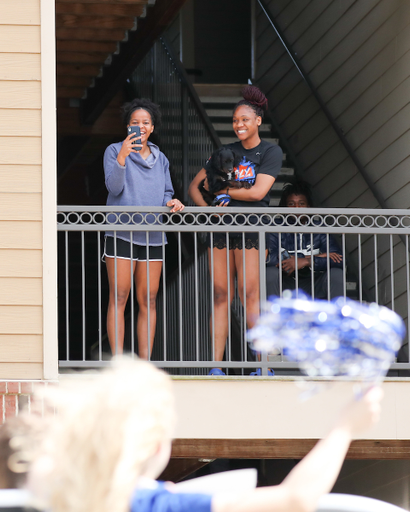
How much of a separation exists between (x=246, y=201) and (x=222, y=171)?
0.29 meters

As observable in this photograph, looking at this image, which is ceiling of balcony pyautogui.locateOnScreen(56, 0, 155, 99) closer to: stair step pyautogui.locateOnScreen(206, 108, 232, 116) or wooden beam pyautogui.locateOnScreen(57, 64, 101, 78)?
wooden beam pyautogui.locateOnScreen(57, 64, 101, 78)

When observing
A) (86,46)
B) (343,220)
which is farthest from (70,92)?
(343,220)

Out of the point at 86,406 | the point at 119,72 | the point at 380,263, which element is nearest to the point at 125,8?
the point at 119,72

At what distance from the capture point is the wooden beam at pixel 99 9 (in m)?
6.61

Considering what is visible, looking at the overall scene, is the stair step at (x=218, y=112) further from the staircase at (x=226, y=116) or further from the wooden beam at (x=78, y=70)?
the wooden beam at (x=78, y=70)

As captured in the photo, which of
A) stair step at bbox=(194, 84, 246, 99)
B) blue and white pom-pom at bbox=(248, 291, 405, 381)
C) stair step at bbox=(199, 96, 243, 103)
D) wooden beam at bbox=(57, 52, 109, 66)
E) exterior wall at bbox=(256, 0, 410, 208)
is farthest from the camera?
stair step at bbox=(194, 84, 246, 99)

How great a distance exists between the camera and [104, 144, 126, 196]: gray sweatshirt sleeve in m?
5.04

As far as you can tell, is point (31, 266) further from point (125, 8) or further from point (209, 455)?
point (125, 8)

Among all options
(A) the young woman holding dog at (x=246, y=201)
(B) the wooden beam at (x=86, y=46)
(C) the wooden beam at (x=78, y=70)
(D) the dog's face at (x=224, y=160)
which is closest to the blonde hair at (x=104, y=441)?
(A) the young woman holding dog at (x=246, y=201)

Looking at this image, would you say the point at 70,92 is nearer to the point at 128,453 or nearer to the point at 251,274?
the point at 251,274

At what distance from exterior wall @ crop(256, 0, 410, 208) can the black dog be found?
2253mm

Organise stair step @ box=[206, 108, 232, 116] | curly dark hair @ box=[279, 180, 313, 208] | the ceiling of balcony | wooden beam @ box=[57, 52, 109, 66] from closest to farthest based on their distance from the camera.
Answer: curly dark hair @ box=[279, 180, 313, 208] < the ceiling of balcony < wooden beam @ box=[57, 52, 109, 66] < stair step @ box=[206, 108, 232, 116]

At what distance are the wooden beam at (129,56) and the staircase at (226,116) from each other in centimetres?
166

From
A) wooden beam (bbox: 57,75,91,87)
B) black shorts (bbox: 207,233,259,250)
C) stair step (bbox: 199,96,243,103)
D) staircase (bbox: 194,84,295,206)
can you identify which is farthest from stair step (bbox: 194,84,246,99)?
black shorts (bbox: 207,233,259,250)
